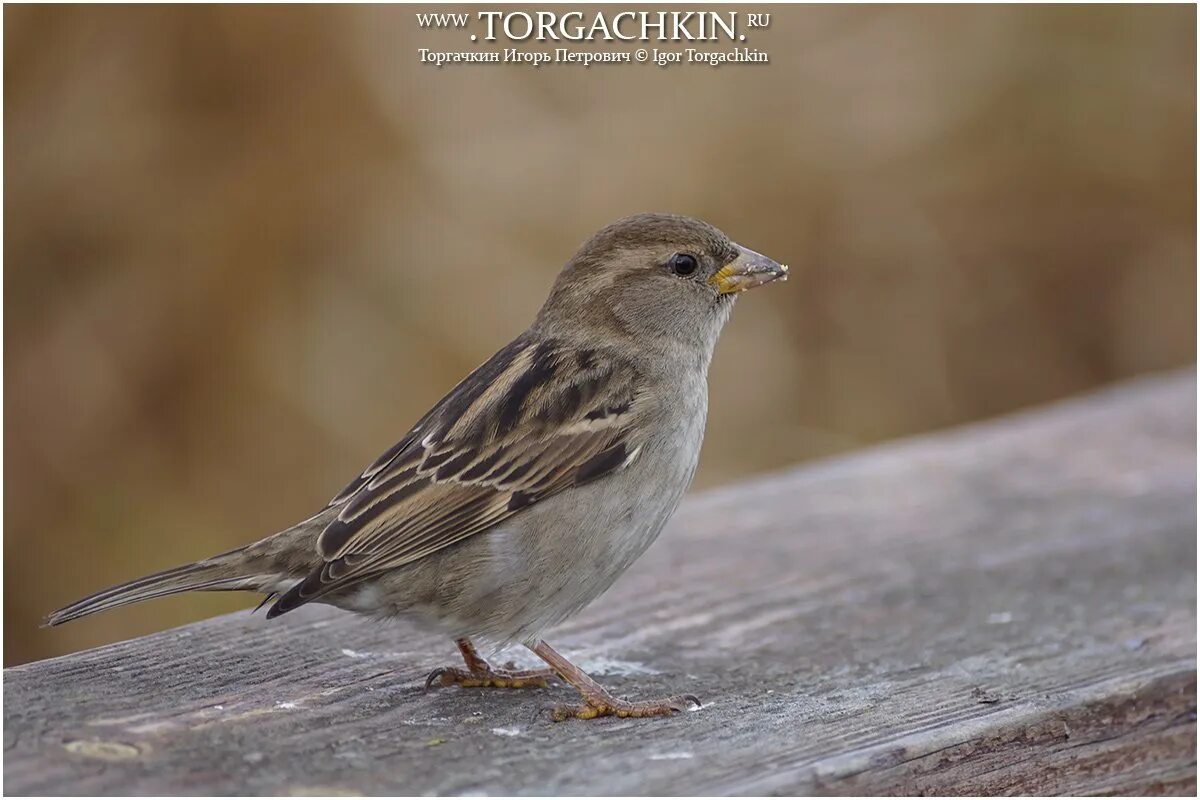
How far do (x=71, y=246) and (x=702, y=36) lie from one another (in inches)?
92.5

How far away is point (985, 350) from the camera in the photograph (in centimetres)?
621

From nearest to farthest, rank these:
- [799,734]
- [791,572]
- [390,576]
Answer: [799,734] → [390,576] → [791,572]

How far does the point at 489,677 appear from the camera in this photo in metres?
2.70

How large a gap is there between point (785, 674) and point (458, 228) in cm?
325

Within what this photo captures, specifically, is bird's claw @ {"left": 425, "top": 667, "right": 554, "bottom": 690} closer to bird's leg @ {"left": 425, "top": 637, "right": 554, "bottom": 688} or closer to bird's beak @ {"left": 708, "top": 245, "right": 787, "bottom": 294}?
bird's leg @ {"left": 425, "top": 637, "right": 554, "bottom": 688}

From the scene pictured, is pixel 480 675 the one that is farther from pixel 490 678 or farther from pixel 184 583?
pixel 184 583

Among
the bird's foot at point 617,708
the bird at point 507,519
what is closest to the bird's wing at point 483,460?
the bird at point 507,519

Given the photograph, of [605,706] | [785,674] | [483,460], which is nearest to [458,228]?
[483,460]

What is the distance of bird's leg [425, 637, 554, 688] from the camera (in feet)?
8.45

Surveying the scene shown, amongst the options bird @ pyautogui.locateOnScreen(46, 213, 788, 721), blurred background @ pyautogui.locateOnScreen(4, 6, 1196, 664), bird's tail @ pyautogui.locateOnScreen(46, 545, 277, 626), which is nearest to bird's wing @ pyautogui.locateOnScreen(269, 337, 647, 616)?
bird @ pyautogui.locateOnScreen(46, 213, 788, 721)

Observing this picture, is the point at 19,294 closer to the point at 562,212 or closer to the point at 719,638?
the point at 562,212

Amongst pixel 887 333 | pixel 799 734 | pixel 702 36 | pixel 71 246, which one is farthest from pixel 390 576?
pixel 887 333

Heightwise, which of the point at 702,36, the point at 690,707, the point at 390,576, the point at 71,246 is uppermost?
the point at 702,36

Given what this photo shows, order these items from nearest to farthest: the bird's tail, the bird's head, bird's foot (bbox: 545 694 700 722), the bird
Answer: bird's foot (bbox: 545 694 700 722) < the bird's tail < the bird < the bird's head
